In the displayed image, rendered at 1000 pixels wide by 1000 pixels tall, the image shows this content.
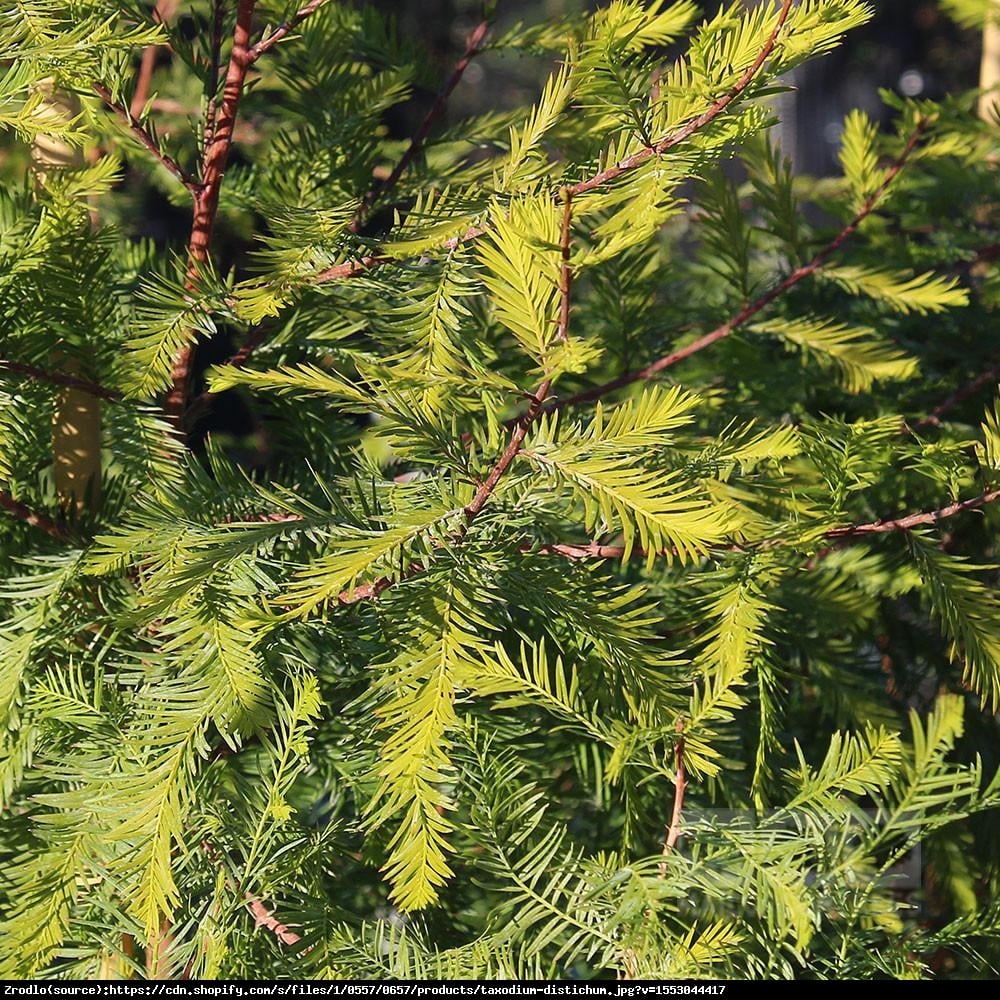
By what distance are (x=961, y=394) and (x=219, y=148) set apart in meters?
0.54

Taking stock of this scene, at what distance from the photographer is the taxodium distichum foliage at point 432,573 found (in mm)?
434

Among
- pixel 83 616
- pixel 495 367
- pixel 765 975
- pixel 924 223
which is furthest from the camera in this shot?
pixel 924 223

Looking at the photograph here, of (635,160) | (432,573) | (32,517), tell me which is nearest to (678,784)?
(432,573)

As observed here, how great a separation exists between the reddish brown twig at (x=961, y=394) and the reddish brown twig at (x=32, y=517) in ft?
1.88

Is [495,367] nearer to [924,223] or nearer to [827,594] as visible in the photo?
[827,594]

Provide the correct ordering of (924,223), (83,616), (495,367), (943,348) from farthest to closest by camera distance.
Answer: (924,223) → (943,348) → (495,367) → (83,616)

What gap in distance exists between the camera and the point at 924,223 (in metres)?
0.94

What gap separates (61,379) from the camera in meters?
0.57

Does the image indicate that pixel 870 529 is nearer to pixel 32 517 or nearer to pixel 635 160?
pixel 635 160

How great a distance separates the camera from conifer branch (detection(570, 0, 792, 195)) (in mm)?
448

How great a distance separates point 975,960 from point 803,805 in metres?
0.13

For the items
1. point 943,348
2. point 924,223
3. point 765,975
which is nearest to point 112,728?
point 765,975

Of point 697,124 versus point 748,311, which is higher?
point 697,124

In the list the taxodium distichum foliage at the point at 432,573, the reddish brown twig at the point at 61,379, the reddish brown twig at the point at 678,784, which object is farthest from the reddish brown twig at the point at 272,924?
the reddish brown twig at the point at 61,379
